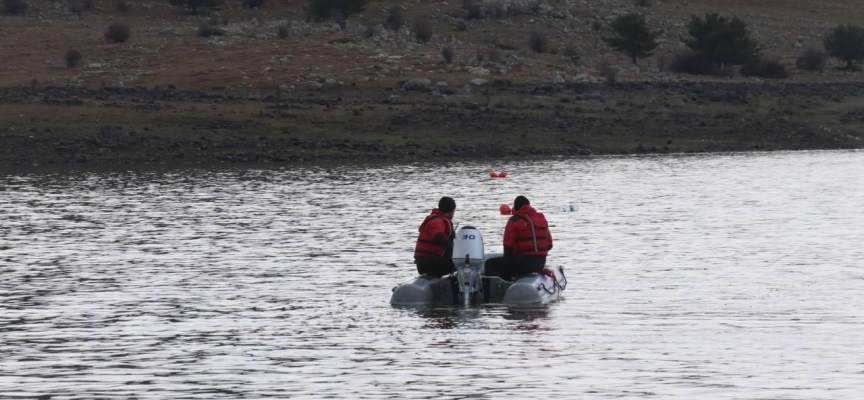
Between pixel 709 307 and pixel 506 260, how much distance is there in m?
3.40

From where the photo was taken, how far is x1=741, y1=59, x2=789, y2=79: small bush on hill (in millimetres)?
88806

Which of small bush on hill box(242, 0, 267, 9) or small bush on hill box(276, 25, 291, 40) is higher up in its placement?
small bush on hill box(242, 0, 267, 9)

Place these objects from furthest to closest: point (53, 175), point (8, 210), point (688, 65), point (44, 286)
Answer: point (688, 65)
point (53, 175)
point (8, 210)
point (44, 286)

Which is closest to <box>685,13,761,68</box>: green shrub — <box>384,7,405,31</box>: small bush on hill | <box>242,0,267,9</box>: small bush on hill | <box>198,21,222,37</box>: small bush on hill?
<box>384,7,405,31</box>: small bush on hill

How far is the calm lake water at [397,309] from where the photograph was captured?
17766 mm

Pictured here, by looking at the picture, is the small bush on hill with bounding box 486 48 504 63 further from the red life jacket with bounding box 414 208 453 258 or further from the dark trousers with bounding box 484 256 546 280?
the red life jacket with bounding box 414 208 453 258

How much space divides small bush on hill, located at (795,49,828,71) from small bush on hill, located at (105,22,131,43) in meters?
40.5

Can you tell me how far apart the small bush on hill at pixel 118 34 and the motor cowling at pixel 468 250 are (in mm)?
64700

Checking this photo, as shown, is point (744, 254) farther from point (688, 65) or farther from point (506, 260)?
point (688, 65)

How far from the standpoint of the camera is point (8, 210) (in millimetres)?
42938

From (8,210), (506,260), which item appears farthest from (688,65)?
(506,260)

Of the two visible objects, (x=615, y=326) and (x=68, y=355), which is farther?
(x=615, y=326)

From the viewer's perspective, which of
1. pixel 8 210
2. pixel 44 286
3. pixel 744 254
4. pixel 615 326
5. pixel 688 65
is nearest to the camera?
pixel 615 326

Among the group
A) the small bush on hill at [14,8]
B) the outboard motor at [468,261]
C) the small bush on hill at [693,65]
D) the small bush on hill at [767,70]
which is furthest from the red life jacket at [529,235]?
the small bush on hill at [14,8]
